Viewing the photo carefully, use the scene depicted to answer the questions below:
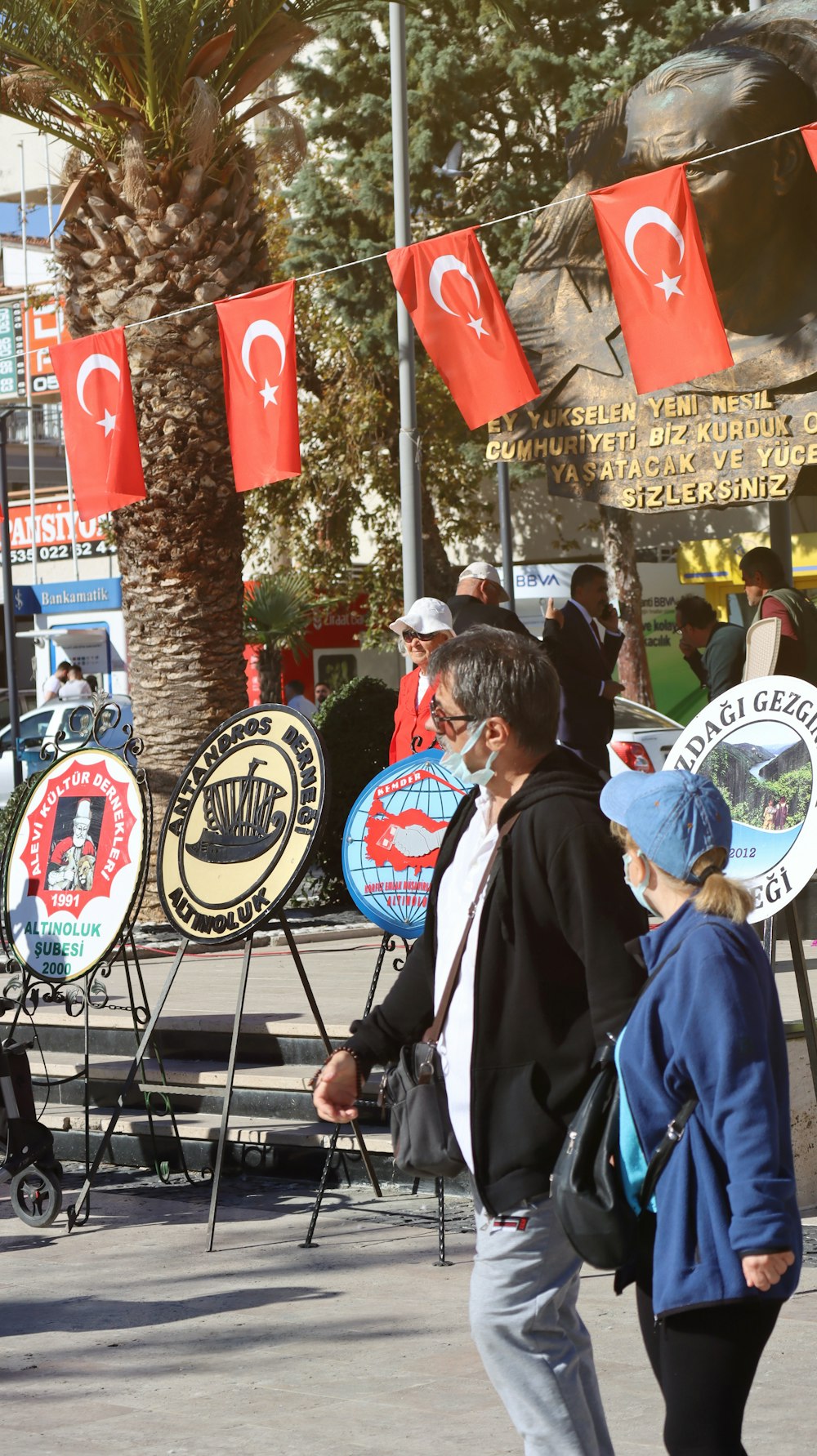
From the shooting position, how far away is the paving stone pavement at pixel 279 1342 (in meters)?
4.41

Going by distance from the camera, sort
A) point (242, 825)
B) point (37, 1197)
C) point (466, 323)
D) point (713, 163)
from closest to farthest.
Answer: point (37, 1197) < point (242, 825) < point (466, 323) < point (713, 163)

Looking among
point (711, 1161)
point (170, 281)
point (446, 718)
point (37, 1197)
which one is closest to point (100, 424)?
point (170, 281)

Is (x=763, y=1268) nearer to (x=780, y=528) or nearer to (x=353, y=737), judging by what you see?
(x=780, y=528)

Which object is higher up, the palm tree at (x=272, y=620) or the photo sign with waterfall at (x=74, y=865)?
the palm tree at (x=272, y=620)

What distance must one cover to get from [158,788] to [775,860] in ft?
26.3

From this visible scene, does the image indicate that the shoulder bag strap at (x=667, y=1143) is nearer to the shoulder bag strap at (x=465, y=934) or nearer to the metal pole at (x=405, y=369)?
the shoulder bag strap at (x=465, y=934)

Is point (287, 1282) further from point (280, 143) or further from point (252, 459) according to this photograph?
point (280, 143)

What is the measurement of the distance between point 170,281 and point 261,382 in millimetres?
2500

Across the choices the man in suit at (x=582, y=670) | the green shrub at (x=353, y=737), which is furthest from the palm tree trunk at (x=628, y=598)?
the man in suit at (x=582, y=670)

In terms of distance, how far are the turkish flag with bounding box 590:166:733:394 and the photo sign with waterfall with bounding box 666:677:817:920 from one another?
3.83 metres

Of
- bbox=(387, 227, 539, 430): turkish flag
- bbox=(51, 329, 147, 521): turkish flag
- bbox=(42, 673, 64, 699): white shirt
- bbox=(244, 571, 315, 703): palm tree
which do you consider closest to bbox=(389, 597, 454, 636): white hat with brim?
bbox=(387, 227, 539, 430): turkish flag

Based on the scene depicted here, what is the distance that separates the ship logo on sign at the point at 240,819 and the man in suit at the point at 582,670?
3048 mm

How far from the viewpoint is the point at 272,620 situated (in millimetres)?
30062

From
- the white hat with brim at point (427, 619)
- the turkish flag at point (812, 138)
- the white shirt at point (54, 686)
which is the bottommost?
the white shirt at point (54, 686)
